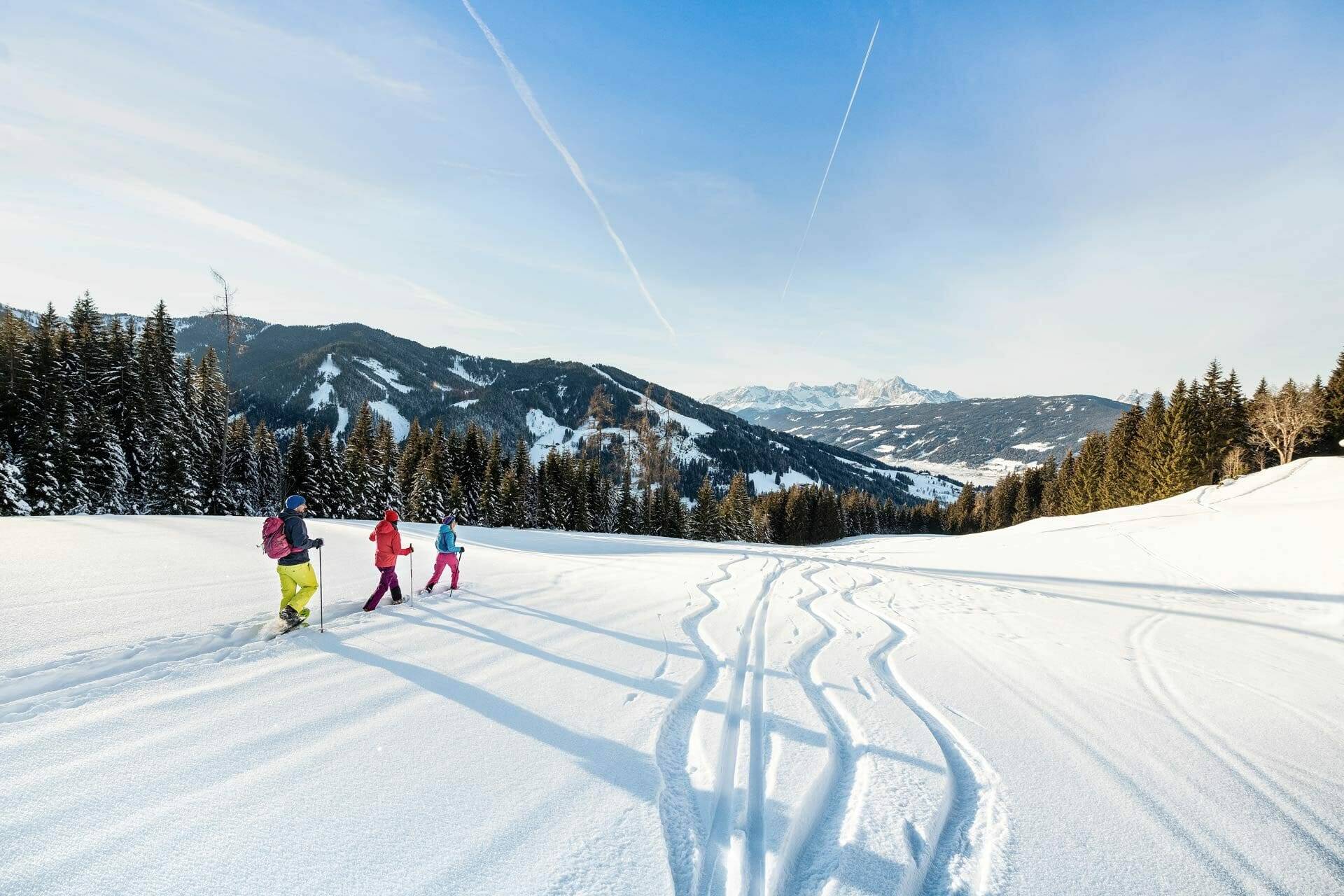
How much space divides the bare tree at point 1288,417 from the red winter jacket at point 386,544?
200 feet

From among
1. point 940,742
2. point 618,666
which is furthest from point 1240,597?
point 618,666

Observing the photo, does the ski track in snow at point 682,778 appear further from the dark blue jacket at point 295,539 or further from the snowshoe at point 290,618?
the dark blue jacket at point 295,539

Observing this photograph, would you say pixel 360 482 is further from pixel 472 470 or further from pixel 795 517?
pixel 795 517

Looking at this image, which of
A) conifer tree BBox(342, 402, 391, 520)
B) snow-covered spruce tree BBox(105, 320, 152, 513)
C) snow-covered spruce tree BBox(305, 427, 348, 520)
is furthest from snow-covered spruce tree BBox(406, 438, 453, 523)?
snow-covered spruce tree BBox(105, 320, 152, 513)

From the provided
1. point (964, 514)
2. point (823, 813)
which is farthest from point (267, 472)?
point (964, 514)

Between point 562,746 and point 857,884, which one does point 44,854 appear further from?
point 857,884

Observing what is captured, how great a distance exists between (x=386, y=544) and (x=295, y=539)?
4.84ft

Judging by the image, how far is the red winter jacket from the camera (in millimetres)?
8133

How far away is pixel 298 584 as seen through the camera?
6.83m

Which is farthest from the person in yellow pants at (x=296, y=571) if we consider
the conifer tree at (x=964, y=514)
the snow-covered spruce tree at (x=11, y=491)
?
the conifer tree at (x=964, y=514)

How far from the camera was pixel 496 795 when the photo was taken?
3.37 metres

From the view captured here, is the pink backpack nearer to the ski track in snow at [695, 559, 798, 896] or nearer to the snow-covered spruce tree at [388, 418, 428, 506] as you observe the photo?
the ski track in snow at [695, 559, 798, 896]

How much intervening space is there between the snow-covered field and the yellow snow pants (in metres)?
0.46

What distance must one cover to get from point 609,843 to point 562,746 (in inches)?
48.0
